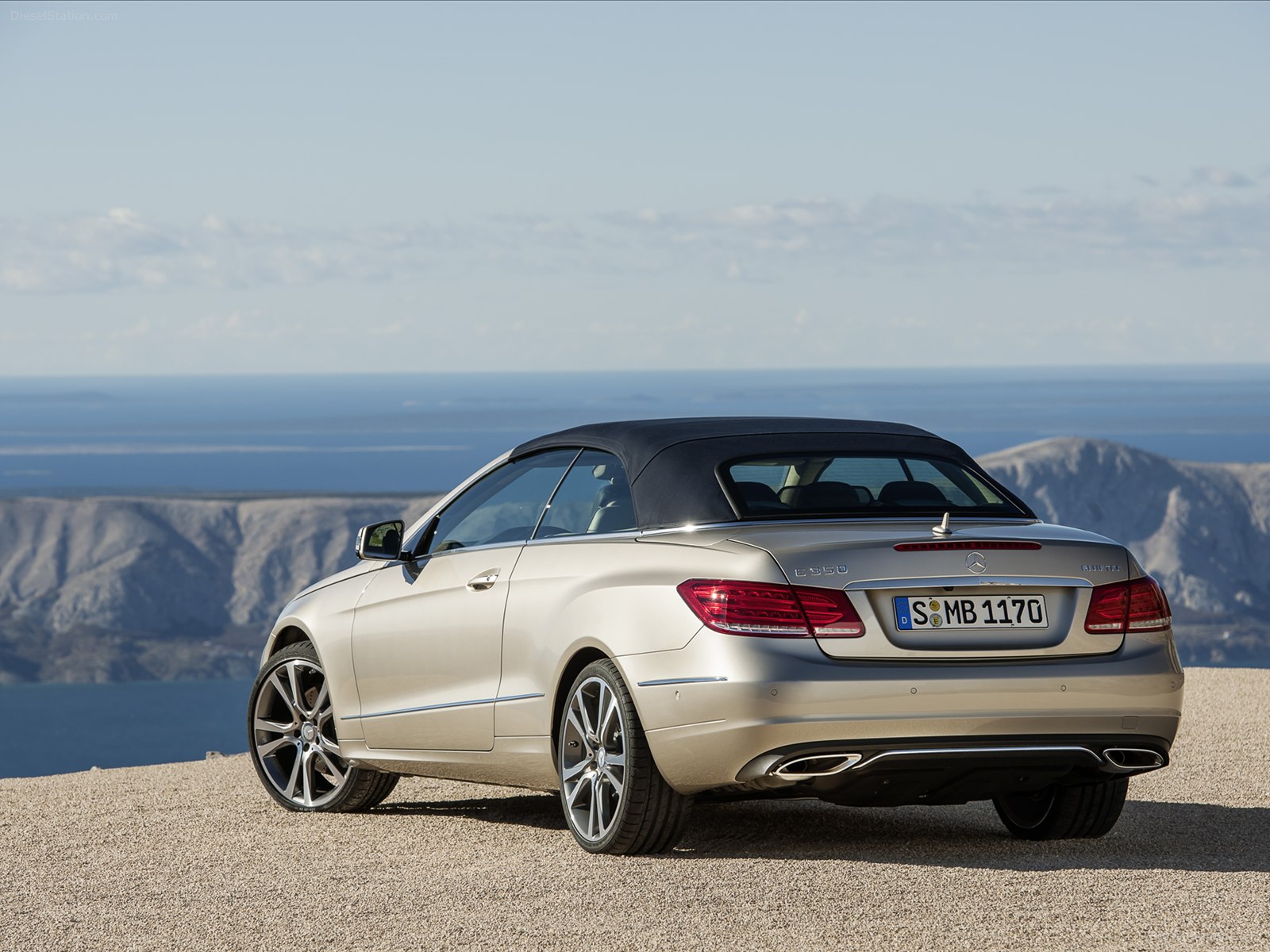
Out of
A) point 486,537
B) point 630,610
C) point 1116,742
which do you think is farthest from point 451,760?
point 1116,742

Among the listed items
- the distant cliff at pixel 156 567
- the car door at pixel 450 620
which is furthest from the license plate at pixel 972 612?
the distant cliff at pixel 156 567

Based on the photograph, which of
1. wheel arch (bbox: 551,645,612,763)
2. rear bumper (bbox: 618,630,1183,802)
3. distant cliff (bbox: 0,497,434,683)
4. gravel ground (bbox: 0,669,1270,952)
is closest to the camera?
gravel ground (bbox: 0,669,1270,952)

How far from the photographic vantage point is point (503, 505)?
7.39 m

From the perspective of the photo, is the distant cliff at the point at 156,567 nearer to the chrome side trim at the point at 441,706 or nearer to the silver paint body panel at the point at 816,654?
the chrome side trim at the point at 441,706

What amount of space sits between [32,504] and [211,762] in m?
145

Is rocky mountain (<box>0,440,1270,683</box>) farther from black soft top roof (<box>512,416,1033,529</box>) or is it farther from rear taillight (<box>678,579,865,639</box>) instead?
rear taillight (<box>678,579,865,639</box>)

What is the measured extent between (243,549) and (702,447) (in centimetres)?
14348

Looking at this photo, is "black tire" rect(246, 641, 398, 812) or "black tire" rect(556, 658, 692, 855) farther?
"black tire" rect(246, 641, 398, 812)

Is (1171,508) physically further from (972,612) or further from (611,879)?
(611,879)

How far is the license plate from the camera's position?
231 inches

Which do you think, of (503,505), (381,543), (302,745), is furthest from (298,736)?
(503,505)

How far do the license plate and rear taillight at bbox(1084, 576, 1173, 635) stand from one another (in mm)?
210

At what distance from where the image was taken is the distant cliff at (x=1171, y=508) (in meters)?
138

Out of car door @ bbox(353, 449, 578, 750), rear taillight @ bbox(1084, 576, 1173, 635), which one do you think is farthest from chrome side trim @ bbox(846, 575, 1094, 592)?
car door @ bbox(353, 449, 578, 750)
